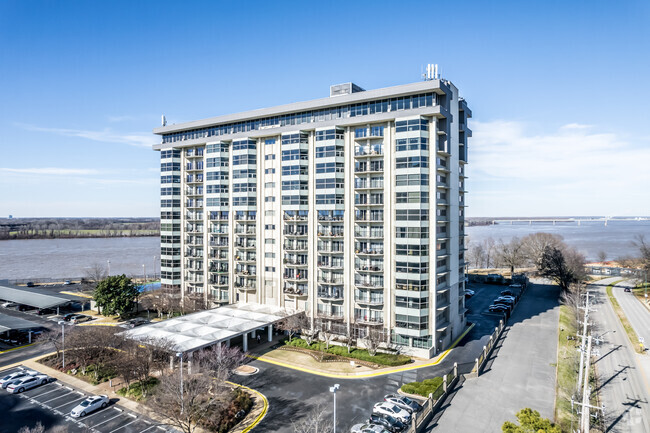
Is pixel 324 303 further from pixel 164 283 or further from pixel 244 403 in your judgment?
pixel 164 283

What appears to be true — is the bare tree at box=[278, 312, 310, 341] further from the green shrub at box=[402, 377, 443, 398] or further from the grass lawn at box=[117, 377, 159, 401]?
the green shrub at box=[402, 377, 443, 398]

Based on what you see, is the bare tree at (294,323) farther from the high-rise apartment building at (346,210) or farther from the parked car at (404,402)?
the parked car at (404,402)

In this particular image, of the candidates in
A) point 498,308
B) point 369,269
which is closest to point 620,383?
point 498,308

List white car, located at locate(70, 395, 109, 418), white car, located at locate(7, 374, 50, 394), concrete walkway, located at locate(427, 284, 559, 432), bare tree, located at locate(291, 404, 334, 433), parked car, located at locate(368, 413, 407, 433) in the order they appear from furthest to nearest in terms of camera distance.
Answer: white car, located at locate(7, 374, 50, 394) → white car, located at locate(70, 395, 109, 418) → concrete walkway, located at locate(427, 284, 559, 432) → parked car, located at locate(368, 413, 407, 433) → bare tree, located at locate(291, 404, 334, 433)

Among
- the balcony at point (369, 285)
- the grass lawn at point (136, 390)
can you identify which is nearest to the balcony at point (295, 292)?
the balcony at point (369, 285)

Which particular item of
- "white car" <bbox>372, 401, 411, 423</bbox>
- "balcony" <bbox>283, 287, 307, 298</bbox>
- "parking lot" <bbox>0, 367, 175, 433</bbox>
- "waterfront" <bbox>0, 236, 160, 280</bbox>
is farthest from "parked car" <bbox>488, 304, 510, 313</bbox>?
"waterfront" <bbox>0, 236, 160, 280</bbox>

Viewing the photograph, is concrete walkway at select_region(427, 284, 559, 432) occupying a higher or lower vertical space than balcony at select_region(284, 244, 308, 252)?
lower
